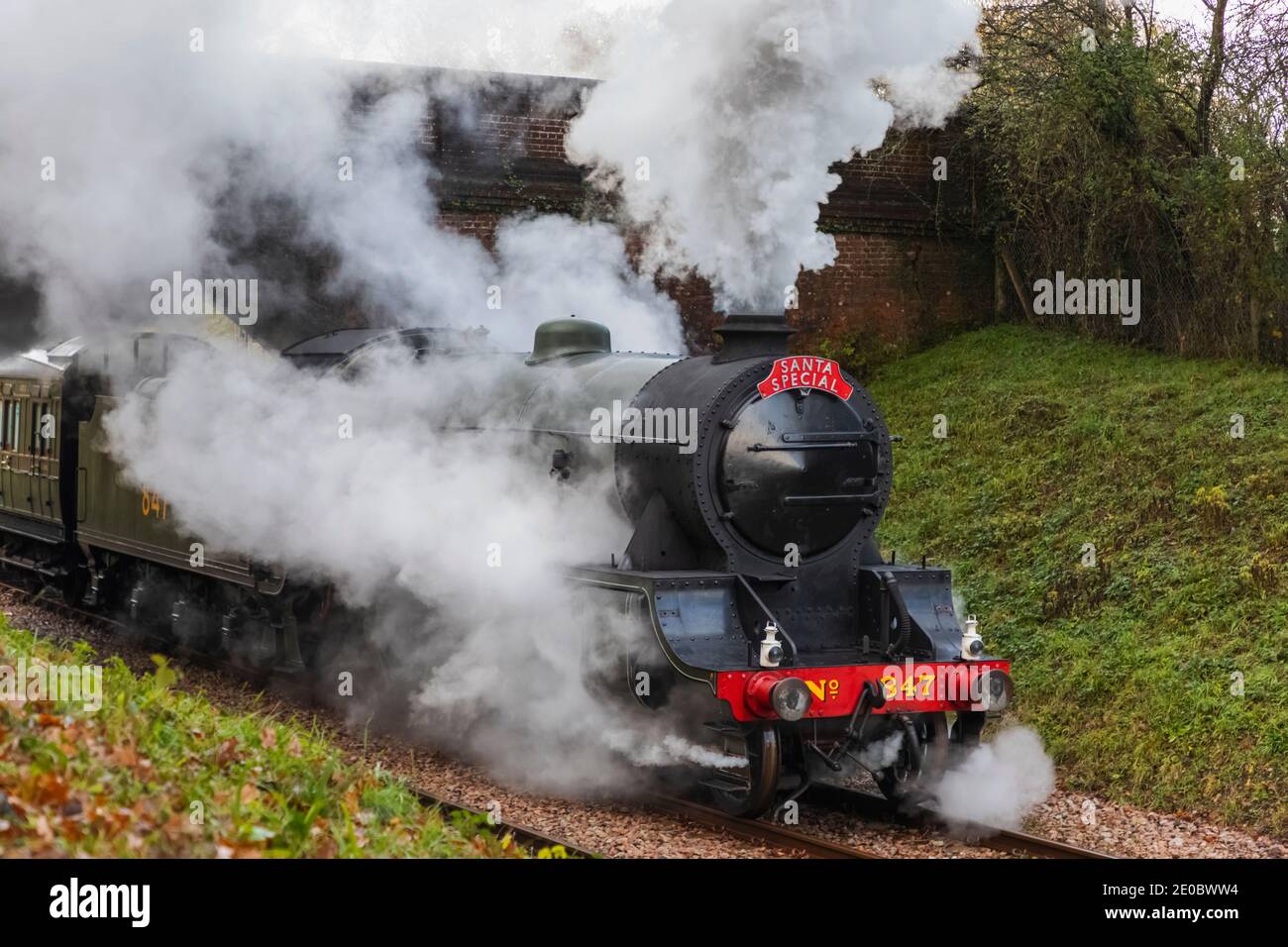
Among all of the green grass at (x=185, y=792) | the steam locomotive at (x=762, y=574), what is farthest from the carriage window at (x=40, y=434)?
the green grass at (x=185, y=792)

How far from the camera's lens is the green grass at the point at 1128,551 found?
8.75 meters

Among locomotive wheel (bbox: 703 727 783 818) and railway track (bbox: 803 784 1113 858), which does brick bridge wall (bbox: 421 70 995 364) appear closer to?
railway track (bbox: 803 784 1113 858)

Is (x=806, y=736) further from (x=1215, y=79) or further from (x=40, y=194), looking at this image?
(x=1215, y=79)

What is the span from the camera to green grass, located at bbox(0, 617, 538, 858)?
5016 millimetres

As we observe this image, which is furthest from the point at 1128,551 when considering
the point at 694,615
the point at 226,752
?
the point at 226,752

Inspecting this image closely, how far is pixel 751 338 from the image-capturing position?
26.7 feet

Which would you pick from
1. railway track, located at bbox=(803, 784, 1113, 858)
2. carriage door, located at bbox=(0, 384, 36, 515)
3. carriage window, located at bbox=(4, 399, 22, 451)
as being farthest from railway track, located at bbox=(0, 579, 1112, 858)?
carriage window, located at bbox=(4, 399, 22, 451)

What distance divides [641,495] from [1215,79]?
9960 mm

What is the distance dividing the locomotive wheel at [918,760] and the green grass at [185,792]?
2334 mm

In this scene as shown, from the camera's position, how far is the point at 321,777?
6.24 m

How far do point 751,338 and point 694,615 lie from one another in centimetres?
161

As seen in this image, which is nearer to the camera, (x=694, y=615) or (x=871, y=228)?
(x=694, y=615)

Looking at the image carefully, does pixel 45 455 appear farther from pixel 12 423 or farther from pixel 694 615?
pixel 694 615
